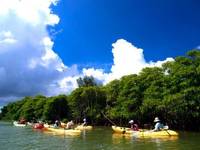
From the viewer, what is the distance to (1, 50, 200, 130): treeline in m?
60.8

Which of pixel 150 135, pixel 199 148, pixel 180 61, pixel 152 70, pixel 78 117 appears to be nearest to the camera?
pixel 199 148

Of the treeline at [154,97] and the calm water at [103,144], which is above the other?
the treeline at [154,97]

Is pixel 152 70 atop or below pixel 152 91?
atop

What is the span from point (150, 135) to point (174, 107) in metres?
11.3

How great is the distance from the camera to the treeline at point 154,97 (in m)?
60.8

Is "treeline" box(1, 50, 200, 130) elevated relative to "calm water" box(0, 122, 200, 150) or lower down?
elevated

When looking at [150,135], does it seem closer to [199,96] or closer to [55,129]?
[199,96]

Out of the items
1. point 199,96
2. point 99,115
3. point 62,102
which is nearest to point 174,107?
point 199,96

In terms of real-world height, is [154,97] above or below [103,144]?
above

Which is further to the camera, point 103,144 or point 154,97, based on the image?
point 154,97

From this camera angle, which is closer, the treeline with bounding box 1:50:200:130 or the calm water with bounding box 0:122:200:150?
the calm water with bounding box 0:122:200:150

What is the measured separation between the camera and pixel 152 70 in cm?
7294

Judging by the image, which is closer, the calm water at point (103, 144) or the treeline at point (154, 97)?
the calm water at point (103, 144)

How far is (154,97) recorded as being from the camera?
6769 centimetres
